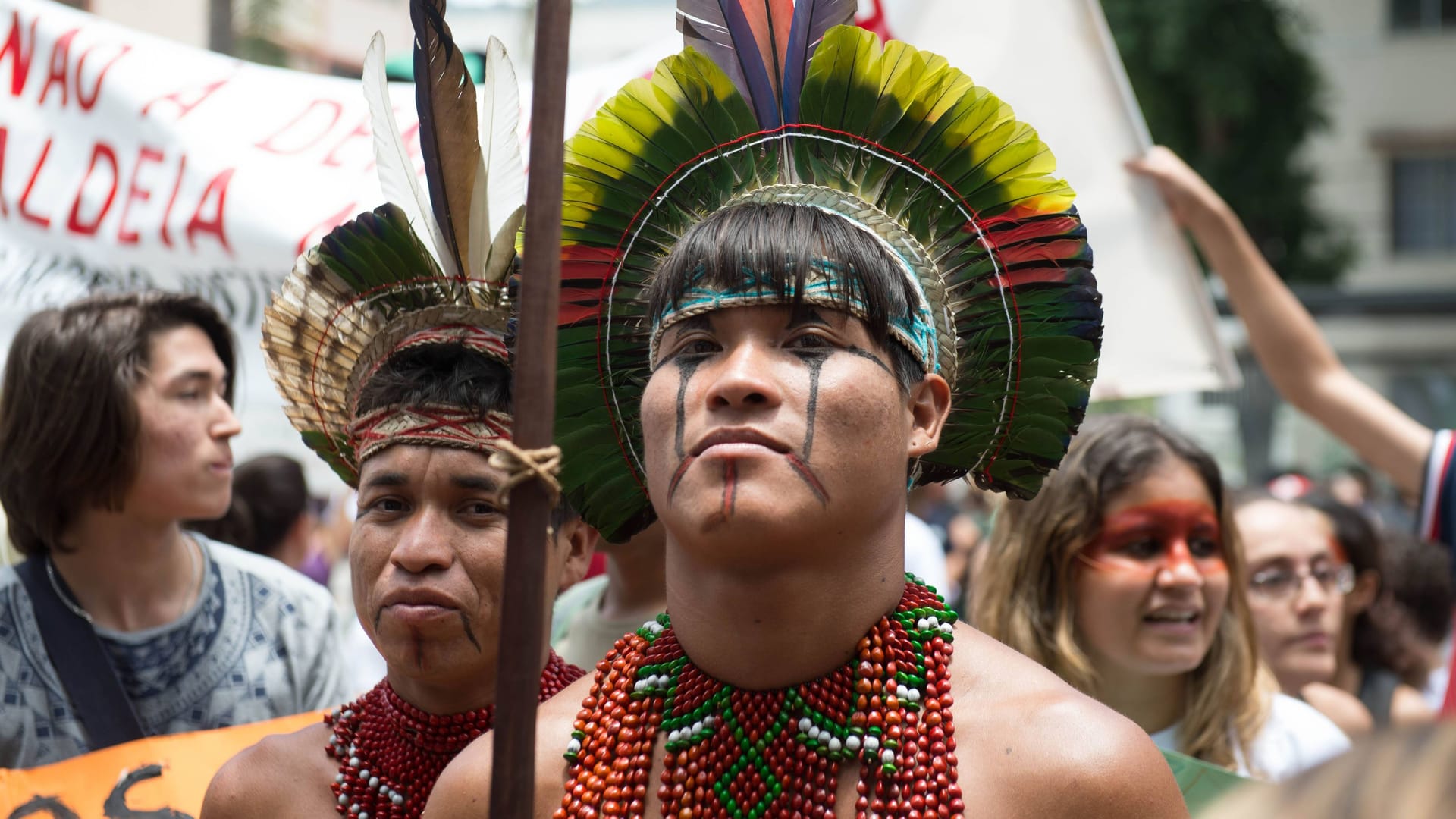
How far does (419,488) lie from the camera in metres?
2.53

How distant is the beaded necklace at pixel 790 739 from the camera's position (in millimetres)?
1985

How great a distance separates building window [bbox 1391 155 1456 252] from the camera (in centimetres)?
2508

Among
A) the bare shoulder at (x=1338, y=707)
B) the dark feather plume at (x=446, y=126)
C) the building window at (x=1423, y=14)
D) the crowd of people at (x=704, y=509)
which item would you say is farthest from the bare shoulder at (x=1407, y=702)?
the building window at (x=1423, y=14)

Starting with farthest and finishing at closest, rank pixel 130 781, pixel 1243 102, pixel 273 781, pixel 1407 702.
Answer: pixel 1243 102 < pixel 1407 702 < pixel 130 781 < pixel 273 781

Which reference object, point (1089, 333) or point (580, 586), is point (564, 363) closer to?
point (1089, 333)

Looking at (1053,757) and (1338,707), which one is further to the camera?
(1338,707)

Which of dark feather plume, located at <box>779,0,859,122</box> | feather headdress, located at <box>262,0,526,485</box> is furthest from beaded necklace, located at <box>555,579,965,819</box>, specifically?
dark feather plume, located at <box>779,0,859,122</box>

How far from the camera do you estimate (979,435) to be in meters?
2.42

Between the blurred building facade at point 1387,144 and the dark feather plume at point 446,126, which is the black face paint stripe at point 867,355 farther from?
the blurred building facade at point 1387,144

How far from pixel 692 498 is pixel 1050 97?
304 centimetres

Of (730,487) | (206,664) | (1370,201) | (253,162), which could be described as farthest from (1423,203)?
(730,487)

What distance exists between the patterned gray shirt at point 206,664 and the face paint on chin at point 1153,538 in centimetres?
202

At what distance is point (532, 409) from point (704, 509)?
30 cm

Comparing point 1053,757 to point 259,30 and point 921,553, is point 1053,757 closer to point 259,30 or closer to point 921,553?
point 921,553
